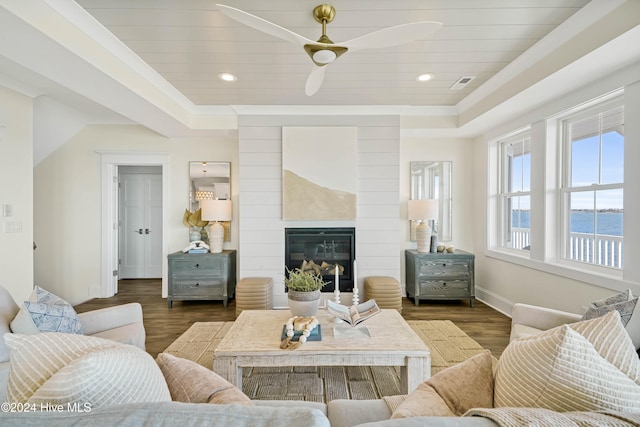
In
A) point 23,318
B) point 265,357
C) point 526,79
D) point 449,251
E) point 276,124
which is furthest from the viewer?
point 449,251

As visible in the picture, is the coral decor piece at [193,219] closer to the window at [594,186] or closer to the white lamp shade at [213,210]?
the white lamp shade at [213,210]

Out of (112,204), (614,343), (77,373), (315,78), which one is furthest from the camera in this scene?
(112,204)

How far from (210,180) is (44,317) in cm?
297

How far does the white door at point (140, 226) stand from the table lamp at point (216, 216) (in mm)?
2346

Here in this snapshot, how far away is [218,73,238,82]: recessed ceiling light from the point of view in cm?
289

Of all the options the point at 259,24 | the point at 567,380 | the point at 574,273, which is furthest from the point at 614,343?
the point at 574,273

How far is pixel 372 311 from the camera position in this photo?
2156mm

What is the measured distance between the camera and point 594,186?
2686mm

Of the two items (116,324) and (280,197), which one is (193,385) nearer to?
(116,324)

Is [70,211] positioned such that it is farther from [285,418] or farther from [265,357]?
[285,418]

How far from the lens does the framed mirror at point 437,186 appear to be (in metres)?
4.44

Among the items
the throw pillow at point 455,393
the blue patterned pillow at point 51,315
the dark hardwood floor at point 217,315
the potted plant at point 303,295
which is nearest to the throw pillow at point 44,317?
the blue patterned pillow at point 51,315

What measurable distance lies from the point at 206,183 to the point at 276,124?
4.58 ft

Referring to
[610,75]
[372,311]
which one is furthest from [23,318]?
[610,75]
